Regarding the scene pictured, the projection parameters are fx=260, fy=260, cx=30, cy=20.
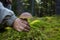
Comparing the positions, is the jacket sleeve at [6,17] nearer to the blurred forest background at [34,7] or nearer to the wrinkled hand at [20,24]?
the wrinkled hand at [20,24]

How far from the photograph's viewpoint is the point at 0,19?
1128mm

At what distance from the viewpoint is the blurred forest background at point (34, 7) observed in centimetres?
669

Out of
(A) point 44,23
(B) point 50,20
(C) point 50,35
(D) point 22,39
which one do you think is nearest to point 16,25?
(D) point 22,39

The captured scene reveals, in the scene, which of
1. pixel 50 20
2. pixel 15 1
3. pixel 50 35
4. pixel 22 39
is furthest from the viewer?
pixel 15 1

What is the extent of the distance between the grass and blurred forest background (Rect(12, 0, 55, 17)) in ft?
6.20

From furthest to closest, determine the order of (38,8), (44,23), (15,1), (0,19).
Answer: (38,8)
(15,1)
(44,23)
(0,19)

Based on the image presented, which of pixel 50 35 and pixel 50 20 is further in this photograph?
pixel 50 20

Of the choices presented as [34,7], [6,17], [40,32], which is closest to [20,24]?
[6,17]

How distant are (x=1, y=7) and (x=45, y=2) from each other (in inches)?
242

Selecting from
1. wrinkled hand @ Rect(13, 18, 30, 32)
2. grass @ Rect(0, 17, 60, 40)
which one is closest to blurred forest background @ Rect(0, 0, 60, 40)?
grass @ Rect(0, 17, 60, 40)

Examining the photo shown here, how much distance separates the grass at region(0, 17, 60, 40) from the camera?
3.51m

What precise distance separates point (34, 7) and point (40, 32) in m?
3.27

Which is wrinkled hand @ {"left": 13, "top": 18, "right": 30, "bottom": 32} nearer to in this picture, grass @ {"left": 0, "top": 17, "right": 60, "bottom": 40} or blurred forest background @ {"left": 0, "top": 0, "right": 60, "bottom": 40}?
blurred forest background @ {"left": 0, "top": 0, "right": 60, "bottom": 40}

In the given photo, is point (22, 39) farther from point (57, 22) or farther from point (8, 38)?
point (57, 22)
